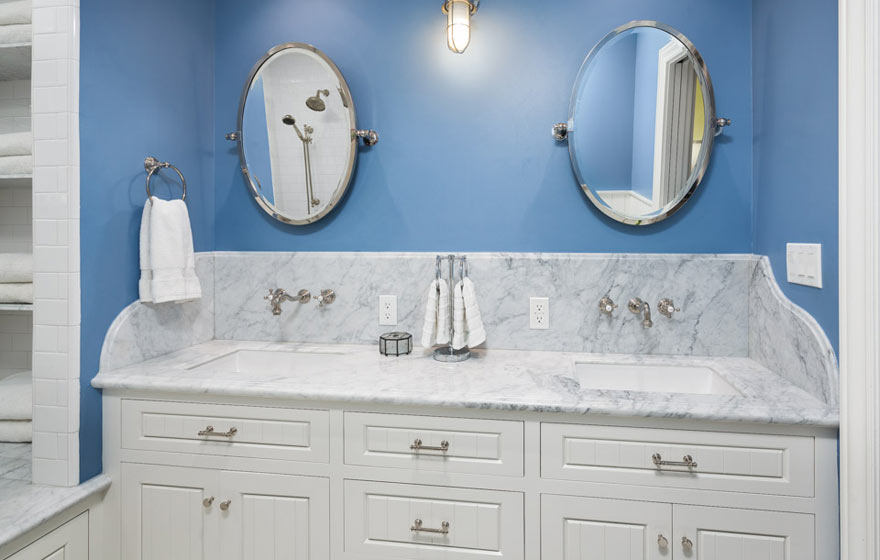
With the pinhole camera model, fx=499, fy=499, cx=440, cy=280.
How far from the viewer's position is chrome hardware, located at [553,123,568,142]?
1850 mm

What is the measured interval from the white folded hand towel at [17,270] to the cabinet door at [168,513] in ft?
2.17

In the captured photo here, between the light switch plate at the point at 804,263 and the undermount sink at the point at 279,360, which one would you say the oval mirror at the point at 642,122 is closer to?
the light switch plate at the point at 804,263

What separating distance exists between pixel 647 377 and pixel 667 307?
262mm

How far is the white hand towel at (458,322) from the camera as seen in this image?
5.71 feet

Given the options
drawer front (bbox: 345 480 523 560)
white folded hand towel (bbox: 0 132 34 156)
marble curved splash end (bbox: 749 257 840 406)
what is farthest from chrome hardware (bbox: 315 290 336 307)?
marble curved splash end (bbox: 749 257 840 406)

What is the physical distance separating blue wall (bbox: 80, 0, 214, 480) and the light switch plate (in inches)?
81.7

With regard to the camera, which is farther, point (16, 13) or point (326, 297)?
point (326, 297)

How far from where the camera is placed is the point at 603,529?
1312mm

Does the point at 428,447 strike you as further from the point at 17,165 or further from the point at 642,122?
the point at 17,165

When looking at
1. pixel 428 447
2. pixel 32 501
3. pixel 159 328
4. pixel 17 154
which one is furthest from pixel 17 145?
pixel 428 447

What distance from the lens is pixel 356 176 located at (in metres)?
2.02

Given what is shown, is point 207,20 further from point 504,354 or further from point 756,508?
point 756,508

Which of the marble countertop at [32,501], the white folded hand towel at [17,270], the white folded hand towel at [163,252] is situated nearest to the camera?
the marble countertop at [32,501]

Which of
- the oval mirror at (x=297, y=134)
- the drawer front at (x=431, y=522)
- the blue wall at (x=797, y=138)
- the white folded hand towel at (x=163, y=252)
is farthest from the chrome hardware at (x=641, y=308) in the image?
the white folded hand towel at (x=163, y=252)
